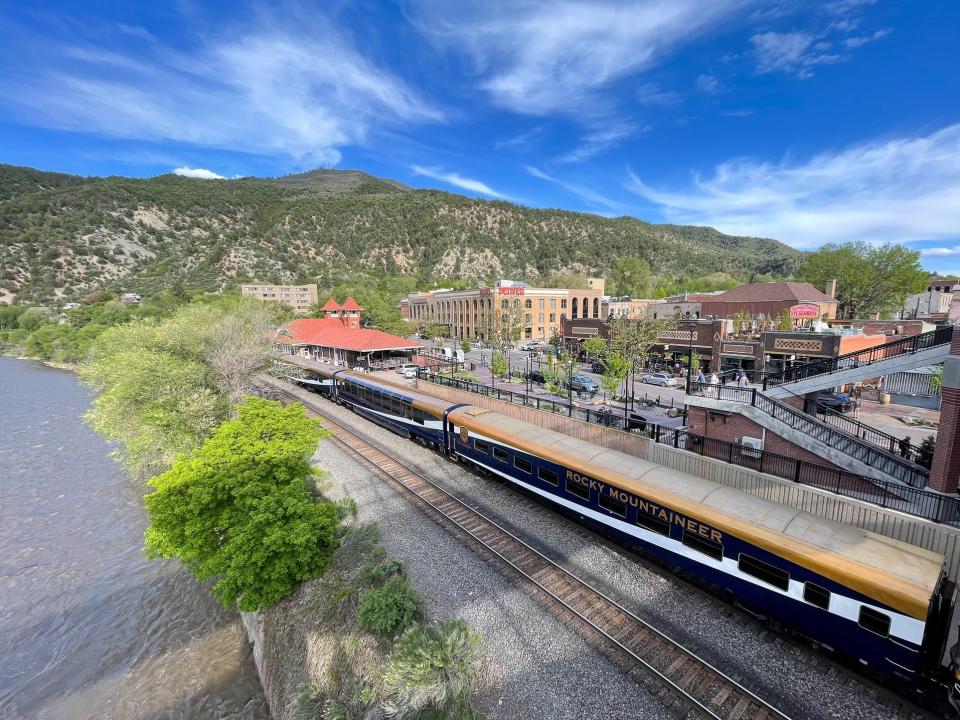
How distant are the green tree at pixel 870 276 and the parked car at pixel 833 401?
149 ft

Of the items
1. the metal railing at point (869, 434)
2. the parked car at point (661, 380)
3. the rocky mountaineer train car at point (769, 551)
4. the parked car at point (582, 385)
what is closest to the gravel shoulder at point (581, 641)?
the rocky mountaineer train car at point (769, 551)

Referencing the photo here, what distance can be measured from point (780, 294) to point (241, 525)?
5463 centimetres

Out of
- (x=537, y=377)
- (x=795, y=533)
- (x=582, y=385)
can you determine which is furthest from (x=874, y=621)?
(x=537, y=377)

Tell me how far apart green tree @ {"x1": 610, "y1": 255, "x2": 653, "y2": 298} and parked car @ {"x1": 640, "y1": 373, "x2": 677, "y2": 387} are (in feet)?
244

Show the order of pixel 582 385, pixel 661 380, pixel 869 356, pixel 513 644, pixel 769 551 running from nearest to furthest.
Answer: pixel 769 551 < pixel 513 644 < pixel 869 356 < pixel 582 385 < pixel 661 380

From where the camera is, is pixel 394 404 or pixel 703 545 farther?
pixel 394 404

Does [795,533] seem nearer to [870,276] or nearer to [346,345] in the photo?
[346,345]

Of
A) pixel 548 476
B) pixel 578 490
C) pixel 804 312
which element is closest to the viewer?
pixel 578 490

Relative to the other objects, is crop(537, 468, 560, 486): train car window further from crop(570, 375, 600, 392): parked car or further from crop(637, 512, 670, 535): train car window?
crop(570, 375, 600, 392): parked car

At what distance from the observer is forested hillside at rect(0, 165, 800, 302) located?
123m

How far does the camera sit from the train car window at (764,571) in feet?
28.4

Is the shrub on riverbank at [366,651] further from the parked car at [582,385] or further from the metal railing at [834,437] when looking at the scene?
the parked car at [582,385]

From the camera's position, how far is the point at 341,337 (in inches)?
1858

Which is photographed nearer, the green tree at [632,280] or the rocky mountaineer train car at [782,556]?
the rocky mountaineer train car at [782,556]
